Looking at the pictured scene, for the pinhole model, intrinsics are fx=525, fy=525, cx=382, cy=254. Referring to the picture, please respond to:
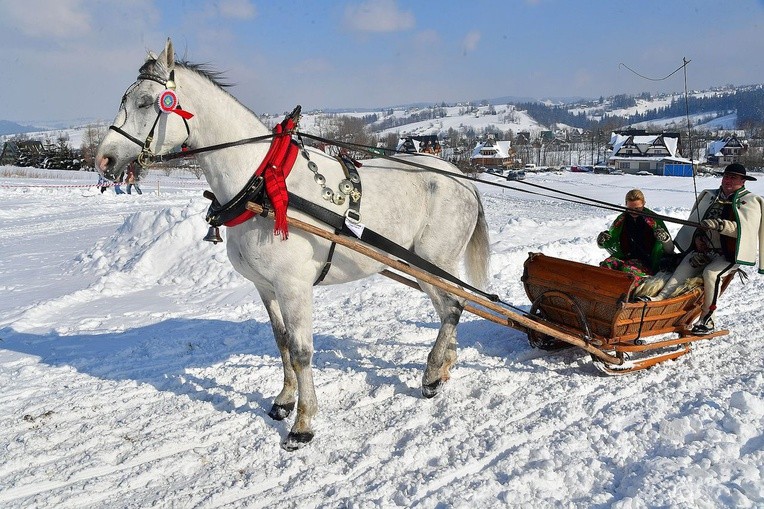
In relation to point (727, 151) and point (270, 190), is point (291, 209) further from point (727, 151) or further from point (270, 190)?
point (727, 151)

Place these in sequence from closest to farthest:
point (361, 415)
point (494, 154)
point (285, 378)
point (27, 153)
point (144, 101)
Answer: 1. point (144, 101)
2. point (361, 415)
3. point (285, 378)
4. point (27, 153)
5. point (494, 154)

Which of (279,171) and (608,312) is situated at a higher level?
(279,171)

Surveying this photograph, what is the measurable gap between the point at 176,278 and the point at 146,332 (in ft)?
7.88

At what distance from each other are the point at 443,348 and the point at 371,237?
3.94 ft

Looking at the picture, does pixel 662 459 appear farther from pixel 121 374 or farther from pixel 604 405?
pixel 121 374

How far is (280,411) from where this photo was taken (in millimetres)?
3988

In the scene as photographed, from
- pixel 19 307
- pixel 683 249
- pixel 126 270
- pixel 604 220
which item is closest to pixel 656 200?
pixel 604 220

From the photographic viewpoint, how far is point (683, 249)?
17.4ft

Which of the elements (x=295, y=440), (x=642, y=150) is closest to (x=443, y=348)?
(x=295, y=440)

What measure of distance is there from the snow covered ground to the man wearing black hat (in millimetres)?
646

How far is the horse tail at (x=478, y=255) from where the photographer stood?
488 centimetres

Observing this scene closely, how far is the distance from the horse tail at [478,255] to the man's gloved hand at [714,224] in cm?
182

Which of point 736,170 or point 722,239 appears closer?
point 736,170

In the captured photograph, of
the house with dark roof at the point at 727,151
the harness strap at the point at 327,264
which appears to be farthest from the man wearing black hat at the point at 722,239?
the house with dark roof at the point at 727,151
